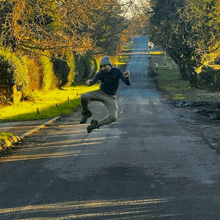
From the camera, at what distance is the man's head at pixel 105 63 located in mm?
8578

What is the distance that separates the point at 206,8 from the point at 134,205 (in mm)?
32342

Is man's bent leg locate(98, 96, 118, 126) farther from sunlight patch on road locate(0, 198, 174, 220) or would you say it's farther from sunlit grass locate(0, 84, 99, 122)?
sunlit grass locate(0, 84, 99, 122)

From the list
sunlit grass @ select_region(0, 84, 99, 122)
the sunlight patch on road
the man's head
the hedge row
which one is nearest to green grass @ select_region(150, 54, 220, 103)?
sunlit grass @ select_region(0, 84, 99, 122)

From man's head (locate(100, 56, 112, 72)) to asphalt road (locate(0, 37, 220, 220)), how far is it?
219cm

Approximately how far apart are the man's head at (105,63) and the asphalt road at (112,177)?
219 centimetres

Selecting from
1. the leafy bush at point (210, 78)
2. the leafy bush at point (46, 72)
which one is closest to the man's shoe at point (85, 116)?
the leafy bush at point (46, 72)

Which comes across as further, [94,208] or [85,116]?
[85,116]

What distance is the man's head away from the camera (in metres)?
8.58

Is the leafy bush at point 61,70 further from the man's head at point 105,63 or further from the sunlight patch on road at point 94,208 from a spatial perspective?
the sunlight patch on road at point 94,208

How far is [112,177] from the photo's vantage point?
8.78m

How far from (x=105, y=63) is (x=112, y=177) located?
2287mm

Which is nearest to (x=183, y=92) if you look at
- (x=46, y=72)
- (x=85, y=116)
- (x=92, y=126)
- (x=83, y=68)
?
(x=46, y=72)

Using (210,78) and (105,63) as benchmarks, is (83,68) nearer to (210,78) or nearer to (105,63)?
(210,78)

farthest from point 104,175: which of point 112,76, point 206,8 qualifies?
point 206,8
